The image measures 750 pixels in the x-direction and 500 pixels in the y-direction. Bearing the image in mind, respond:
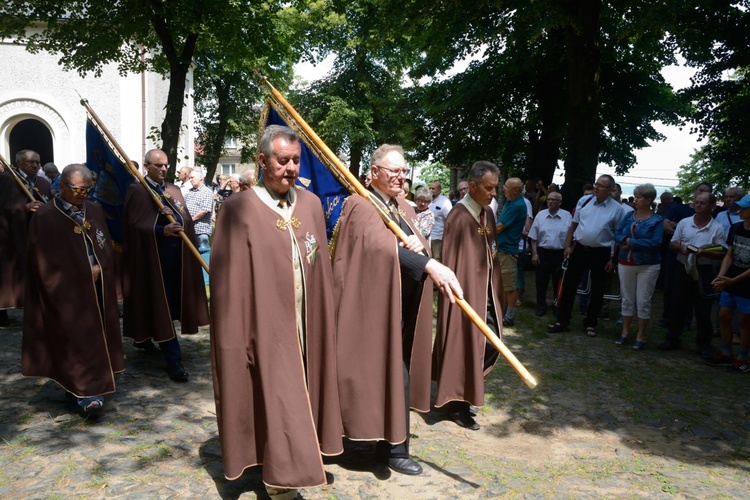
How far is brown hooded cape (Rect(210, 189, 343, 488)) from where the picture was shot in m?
3.44

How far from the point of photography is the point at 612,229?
827cm

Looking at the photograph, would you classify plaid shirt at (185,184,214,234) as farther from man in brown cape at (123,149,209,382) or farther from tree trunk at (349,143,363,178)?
tree trunk at (349,143,363,178)

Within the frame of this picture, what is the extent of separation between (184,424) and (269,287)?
2.14m

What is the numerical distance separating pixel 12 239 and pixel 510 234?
681 cm

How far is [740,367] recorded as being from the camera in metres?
6.98

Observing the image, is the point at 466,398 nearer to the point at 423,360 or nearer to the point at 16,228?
the point at 423,360

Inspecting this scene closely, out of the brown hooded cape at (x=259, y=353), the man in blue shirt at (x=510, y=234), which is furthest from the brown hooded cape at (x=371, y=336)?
the man in blue shirt at (x=510, y=234)

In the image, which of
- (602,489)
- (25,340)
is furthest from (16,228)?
(602,489)

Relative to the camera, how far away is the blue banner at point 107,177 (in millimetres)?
6496

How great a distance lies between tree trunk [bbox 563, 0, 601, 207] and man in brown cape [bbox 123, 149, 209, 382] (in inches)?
334

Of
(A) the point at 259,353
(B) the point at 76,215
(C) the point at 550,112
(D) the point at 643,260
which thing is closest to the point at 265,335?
(A) the point at 259,353

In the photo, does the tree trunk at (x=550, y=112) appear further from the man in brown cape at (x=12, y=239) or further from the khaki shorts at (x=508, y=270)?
the man in brown cape at (x=12, y=239)

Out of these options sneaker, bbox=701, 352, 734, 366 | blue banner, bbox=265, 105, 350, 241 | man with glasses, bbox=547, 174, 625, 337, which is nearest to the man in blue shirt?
man with glasses, bbox=547, 174, 625, 337

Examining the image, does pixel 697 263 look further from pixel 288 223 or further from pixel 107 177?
pixel 107 177
